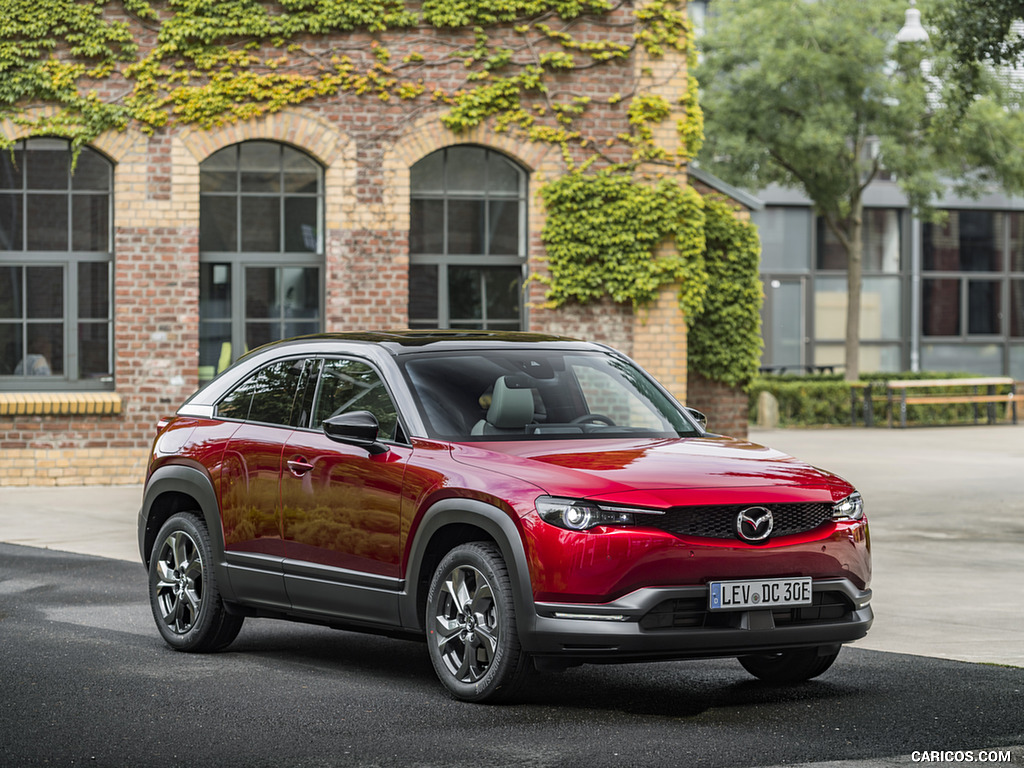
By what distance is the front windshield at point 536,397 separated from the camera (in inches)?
280

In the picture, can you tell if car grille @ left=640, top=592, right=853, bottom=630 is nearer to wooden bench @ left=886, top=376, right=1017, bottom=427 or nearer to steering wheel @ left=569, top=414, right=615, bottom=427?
steering wheel @ left=569, top=414, right=615, bottom=427

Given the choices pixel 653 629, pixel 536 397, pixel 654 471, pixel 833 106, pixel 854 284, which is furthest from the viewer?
pixel 854 284

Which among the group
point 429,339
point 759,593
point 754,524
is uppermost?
point 429,339

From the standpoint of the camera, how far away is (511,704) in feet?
21.6

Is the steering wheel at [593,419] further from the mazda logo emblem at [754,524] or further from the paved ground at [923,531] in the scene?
the paved ground at [923,531]

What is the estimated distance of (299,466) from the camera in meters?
7.48

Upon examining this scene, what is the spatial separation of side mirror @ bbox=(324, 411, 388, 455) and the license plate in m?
1.66

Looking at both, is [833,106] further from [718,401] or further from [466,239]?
[466,239]

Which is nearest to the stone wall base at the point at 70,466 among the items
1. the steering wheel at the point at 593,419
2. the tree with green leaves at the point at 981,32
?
the tree with green leaves at the point at 981,32

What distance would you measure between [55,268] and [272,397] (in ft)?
32.6

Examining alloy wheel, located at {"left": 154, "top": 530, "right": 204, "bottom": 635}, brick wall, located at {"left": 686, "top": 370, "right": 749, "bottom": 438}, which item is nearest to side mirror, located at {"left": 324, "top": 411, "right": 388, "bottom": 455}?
alloy wheel, located at {"left": 154, "top": 530, "right": 204, "bottom": 635}

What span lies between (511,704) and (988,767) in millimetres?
1927

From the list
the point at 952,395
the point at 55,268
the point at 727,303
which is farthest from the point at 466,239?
the point at 952,395

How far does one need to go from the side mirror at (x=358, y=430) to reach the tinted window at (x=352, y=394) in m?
0.10
